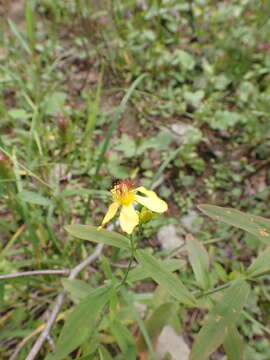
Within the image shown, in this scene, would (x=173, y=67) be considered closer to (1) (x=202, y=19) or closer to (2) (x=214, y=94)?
(2) (x=214, y=94)

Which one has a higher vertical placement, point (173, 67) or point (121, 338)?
point (173, 67)

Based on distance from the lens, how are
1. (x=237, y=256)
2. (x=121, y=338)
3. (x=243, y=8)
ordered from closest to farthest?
(x=121, y=338) < (x=237, y=256) < (x=243, y=8)

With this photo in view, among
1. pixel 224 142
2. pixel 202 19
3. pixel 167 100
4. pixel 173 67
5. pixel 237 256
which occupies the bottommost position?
pixel 237 256

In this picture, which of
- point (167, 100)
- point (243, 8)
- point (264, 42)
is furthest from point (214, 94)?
point (243, 8)

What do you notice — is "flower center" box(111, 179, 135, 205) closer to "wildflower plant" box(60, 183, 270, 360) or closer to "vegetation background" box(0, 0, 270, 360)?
"wildflower plant" box(60, 183, 270, 360)

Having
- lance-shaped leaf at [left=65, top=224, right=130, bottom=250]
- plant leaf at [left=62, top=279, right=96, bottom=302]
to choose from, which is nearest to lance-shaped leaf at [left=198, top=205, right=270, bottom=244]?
lance-shaped leaf at [left=65, top=224, right=130, bottom=250]

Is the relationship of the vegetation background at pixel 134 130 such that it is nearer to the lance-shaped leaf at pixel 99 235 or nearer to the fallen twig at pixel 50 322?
the fallen twig at pixel 50 322

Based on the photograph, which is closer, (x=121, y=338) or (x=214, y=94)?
(x=121, y=338)

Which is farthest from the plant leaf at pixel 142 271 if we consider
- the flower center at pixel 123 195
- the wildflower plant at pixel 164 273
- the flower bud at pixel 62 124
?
the flower bud at pixel 62 124
